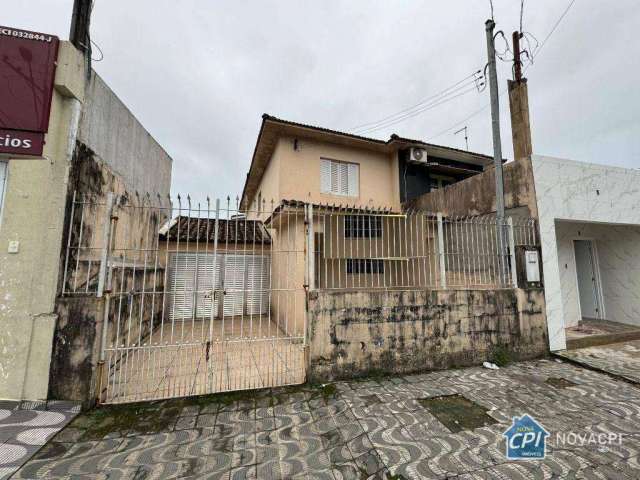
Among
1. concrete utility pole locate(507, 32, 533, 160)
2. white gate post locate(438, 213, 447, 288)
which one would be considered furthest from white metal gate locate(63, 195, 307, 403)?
concrete utility pole locate(507, 32, 533, 160)

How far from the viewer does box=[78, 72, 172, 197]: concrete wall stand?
4.12 metres

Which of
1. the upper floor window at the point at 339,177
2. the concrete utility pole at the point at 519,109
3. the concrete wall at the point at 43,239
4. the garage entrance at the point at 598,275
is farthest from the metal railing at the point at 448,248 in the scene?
the concrete wall at the point at 43,239

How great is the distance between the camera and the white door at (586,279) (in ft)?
24.3

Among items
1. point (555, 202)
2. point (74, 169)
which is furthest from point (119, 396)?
point (555, 202)

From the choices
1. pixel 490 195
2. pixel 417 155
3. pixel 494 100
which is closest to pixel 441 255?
pixel 490 195

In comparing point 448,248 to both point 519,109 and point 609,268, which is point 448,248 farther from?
point 609,268

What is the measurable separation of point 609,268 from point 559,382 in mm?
5544

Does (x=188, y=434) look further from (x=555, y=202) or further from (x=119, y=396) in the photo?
(x=555, y=202)

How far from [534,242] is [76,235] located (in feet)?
26.2

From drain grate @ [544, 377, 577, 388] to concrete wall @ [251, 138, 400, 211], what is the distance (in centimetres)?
633

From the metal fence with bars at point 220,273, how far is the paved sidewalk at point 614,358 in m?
1.77

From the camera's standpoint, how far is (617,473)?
2.23 m

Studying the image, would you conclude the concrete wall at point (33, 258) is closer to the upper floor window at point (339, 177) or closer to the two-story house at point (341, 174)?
the two-story house at point (341, 174)

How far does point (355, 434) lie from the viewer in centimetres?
275
